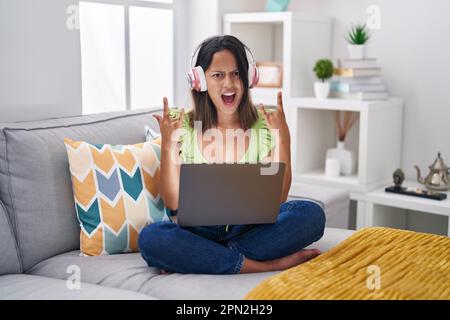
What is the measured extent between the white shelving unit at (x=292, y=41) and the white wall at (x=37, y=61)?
3.06 feet

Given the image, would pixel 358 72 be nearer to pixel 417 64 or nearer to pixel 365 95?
→ pixel 365 95

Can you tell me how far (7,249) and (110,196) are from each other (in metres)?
0.33

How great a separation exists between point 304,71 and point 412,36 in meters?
0.51

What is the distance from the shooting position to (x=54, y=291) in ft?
4.99

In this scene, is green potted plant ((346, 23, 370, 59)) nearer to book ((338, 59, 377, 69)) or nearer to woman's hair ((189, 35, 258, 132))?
book ((338, 59, 377, 69))

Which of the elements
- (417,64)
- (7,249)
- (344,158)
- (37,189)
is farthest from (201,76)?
(417,64)

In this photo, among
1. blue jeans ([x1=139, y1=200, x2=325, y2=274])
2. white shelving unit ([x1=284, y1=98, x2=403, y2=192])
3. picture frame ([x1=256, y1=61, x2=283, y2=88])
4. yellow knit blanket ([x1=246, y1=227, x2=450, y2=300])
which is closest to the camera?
yellow knit blanket ([x1=246, y1=227, x2=450, y2=300])

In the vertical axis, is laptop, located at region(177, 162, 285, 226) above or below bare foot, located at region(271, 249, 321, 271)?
above

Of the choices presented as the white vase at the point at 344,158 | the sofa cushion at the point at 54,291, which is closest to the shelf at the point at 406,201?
the white vase at the point at 344,158

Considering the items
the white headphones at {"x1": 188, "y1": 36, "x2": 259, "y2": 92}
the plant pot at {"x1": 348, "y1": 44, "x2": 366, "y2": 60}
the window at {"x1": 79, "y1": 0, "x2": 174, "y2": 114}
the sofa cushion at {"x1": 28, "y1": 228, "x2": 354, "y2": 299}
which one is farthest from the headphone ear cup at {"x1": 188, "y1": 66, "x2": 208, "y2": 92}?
the plant pot at {"x1": 348, "y1": 44, "x2": 366, "y2": 60}

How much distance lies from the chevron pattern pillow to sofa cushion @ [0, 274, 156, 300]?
0.25 meters

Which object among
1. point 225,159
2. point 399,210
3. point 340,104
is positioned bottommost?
point 399,210

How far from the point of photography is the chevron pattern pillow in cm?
184

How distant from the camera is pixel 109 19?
2.66 metres
